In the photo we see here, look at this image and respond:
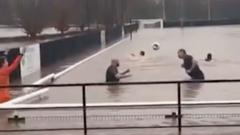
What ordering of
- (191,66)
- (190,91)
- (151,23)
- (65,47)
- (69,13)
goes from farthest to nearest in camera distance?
(151,23), (69,13), (65,47), (191,66), (190,91)

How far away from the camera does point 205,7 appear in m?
92.8

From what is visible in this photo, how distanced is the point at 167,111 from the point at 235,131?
2557 millimetres

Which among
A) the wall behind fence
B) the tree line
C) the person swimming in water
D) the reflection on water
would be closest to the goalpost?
the tree line

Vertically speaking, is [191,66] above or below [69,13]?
below

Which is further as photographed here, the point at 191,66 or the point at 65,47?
the point at 65,47

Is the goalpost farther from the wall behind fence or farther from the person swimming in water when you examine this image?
the person swimming in water

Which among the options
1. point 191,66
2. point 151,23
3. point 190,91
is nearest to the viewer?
point 190,91

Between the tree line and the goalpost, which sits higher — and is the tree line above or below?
above

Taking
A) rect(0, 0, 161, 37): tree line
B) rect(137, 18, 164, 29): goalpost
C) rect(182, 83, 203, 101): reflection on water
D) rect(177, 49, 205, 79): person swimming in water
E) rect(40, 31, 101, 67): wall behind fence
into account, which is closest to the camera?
rect(182, 83, 203, 101): reflection on water

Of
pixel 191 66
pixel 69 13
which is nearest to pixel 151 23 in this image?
pixel 69 13

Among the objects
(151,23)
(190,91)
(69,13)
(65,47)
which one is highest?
(69,13)

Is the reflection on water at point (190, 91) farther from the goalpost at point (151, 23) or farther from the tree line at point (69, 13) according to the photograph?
the goalpost at point (151, 23)

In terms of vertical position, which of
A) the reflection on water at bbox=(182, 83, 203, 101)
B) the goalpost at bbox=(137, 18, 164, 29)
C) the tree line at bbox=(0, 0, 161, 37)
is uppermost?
the tree line at bbox=(0, 0, 161, 37)

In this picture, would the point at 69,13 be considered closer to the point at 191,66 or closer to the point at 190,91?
the point at 191,66
